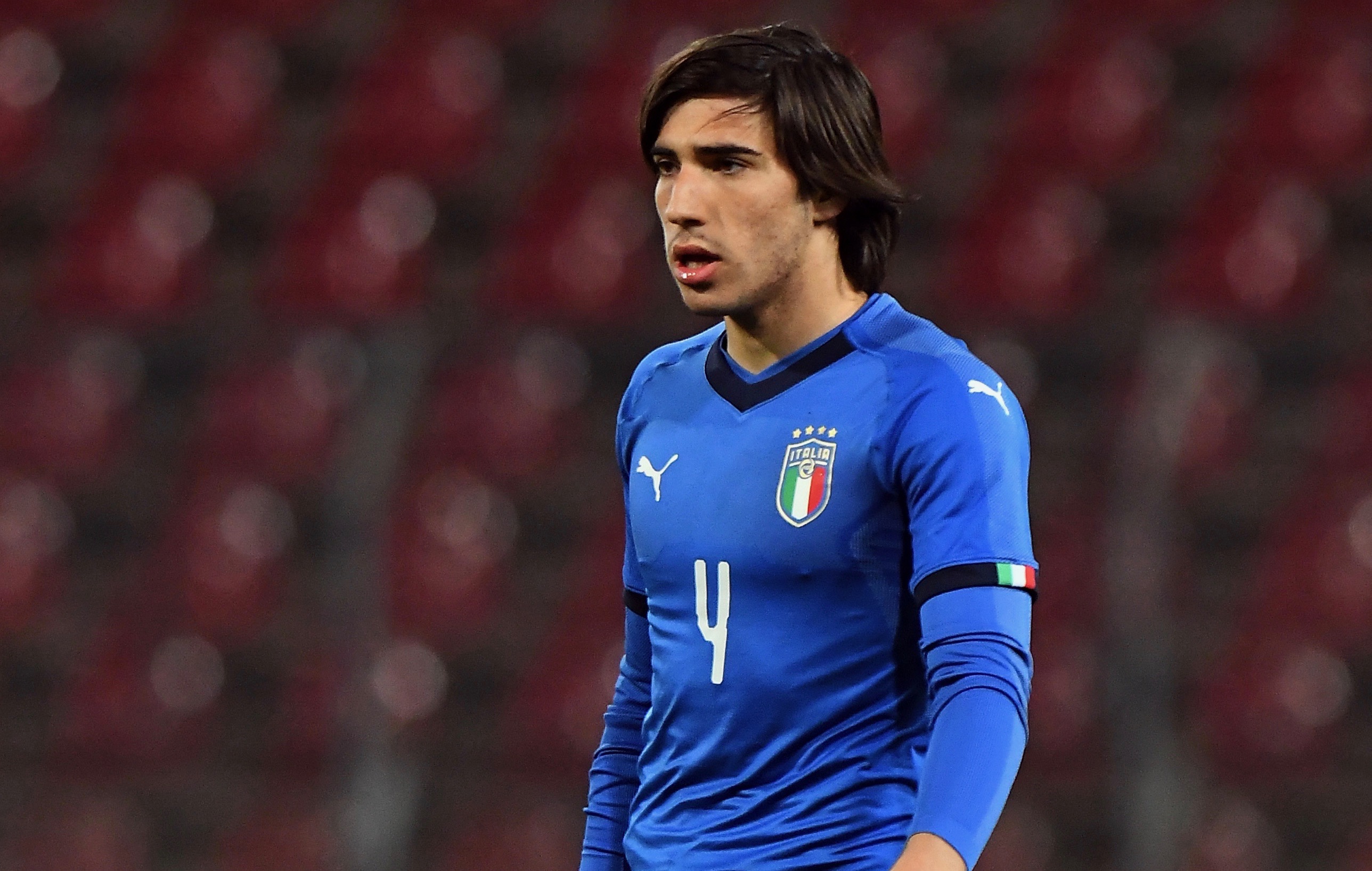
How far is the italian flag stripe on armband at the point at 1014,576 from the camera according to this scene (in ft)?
5.62

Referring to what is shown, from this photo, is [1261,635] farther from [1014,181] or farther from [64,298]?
[64,298]

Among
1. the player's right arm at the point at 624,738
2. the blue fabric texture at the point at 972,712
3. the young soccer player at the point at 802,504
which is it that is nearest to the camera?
the blue fabric texture at the point at 972,712

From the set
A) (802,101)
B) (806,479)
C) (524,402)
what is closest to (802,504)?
(806,479)

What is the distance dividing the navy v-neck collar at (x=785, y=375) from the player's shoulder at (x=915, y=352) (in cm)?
1

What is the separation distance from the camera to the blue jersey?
178 cm

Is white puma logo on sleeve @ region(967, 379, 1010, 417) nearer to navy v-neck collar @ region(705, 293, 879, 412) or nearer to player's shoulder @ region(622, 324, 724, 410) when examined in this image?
navy v-neck collar @ region(705, 293, 879, 412)

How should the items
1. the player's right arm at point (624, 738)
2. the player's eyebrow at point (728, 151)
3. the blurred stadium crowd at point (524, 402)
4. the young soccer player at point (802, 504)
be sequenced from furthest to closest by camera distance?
the blurred stadium crowd at point (524, 402) < the player's right arm at point (624, 738) < the player's eyebrow at point (728, 151) < the young soccer player at point (802, 504)

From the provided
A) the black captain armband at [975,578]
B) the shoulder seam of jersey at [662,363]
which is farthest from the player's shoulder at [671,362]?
the black captain armband at [975,578]

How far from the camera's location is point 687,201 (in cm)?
187

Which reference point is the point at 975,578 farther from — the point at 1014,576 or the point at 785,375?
the point at 785,375

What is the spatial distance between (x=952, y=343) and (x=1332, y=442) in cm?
297

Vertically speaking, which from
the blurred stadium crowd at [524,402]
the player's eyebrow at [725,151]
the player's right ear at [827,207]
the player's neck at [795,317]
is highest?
the player's eyebrow at [725,151]

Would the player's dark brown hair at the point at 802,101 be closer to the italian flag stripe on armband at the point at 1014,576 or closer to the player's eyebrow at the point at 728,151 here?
the player's eyebrow at the point at 728,151

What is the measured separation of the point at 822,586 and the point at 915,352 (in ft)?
0.77
